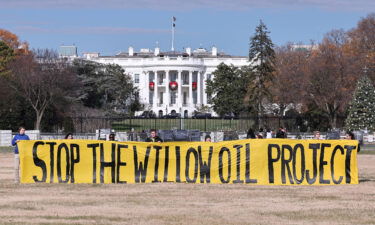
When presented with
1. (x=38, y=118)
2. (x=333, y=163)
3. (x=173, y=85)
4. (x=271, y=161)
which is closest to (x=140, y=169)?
(x=271, y=161)

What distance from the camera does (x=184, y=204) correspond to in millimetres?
18656

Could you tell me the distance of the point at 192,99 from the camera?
155m

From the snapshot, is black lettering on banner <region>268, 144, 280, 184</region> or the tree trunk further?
the tree trunk

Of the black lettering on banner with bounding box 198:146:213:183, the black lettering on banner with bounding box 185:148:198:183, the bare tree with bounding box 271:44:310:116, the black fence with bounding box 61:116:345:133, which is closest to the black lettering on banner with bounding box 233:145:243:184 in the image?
the black lettering on banner with bounding box 198:146:213:183

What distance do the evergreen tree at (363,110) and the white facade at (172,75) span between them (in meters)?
84.2

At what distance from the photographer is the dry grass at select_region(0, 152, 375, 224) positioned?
16.3 meters

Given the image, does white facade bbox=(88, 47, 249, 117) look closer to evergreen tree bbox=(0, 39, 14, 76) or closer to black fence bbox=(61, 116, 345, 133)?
evergreen tree bbox=(0, 39, 14, 76)

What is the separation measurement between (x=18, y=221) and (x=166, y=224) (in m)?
2.54

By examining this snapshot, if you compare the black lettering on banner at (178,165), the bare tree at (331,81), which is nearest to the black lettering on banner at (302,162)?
the black lettering on banner at (178,165)

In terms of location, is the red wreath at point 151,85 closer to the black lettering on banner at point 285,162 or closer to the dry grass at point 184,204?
the dry grass at point 184,204

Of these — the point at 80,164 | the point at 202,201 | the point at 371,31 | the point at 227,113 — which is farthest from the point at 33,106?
the point at 202,201

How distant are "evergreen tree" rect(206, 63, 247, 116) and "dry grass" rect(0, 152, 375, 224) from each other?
252 ft

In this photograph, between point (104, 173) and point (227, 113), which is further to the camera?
point (227, 113)

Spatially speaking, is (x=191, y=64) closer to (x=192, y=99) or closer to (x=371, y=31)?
(x=192, y=99)
